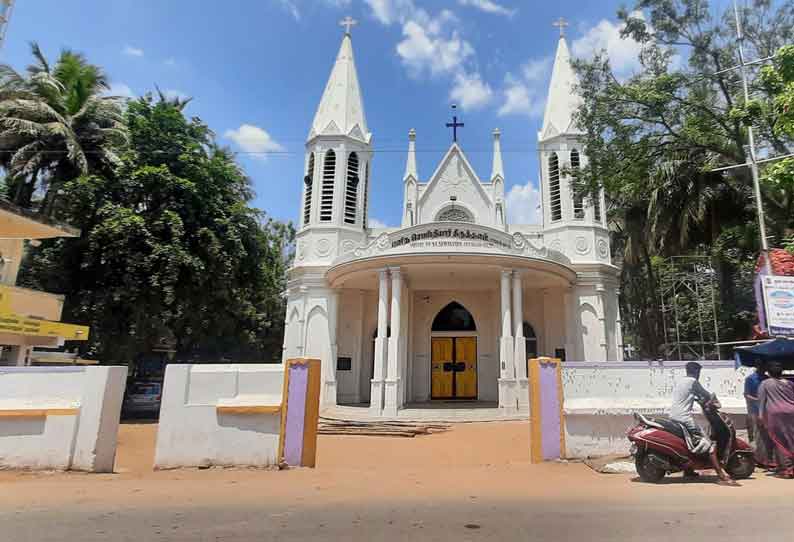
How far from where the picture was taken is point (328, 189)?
17.9 meters

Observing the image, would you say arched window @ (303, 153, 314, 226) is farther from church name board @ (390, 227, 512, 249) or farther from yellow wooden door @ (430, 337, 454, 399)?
yellow wooden door @ (430, 337, 454, 399)

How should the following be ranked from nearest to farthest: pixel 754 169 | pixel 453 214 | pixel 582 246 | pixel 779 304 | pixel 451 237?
1. pixel 779 304
2. pixel 754 169
3. pixel 451 237
4. pixel 582 246
5. pixel 453 214

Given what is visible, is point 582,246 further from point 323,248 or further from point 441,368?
point 323,248

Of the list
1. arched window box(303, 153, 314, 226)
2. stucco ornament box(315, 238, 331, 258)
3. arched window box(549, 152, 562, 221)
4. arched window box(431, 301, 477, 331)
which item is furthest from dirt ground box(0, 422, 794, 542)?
arched window box(549, 152, 562, 221)

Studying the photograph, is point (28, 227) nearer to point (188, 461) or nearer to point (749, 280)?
point (188, 461)

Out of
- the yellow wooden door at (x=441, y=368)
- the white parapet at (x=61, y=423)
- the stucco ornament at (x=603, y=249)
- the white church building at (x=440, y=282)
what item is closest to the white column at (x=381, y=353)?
the white church building at (x=440, y=282)

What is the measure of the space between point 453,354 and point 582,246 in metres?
6.08

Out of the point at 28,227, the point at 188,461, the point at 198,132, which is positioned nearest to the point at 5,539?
the point at 188,461

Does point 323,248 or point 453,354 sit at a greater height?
point 323,248

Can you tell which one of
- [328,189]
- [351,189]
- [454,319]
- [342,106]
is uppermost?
[342,106]

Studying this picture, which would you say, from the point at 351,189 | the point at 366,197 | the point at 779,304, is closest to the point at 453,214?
the point at 366,197

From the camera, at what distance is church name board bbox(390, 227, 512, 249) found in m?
13.0

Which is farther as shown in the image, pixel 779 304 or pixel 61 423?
pixel 779 304

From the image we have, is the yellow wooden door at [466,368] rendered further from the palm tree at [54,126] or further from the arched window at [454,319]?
the palm tree at [54,126]
